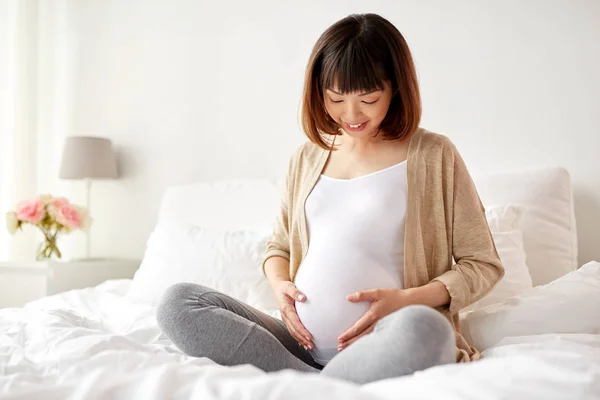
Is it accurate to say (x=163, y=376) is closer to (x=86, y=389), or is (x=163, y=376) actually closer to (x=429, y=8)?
(x=86, y=389)

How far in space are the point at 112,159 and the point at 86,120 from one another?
336 millimetres

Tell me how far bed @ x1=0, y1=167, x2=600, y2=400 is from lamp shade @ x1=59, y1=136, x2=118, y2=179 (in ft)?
1.38

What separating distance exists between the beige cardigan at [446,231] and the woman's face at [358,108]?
0.36 feet

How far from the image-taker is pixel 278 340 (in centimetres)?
126

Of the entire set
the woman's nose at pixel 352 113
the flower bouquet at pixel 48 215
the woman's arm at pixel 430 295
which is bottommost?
the flower bouquet at pixel 48 215

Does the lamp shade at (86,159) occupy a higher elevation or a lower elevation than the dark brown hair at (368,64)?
lower

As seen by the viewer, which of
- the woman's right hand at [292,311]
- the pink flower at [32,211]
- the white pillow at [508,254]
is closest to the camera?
the woman's right hand at [292,311]

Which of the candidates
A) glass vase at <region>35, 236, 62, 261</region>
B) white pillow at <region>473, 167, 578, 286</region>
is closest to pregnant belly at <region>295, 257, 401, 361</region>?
white pillow at <region>473, 167, 578, 286</region>

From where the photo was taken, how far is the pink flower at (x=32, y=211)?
9.29 ft

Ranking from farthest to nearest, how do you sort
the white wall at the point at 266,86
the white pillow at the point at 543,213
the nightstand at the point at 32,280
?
the nightstand at the point at 32,280
the white wall at the point at 266,86
the white pillow at the point at 543,213

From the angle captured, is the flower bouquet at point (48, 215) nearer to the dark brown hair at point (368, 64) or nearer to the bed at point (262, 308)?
the bed at point (262, 308)

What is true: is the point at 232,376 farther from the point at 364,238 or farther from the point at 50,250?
the point at 50,250

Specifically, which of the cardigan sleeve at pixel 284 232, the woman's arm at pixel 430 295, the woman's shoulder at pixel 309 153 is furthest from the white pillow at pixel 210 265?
the woman's arm at pixel 430 295

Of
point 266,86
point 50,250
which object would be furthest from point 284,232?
point 50,250
